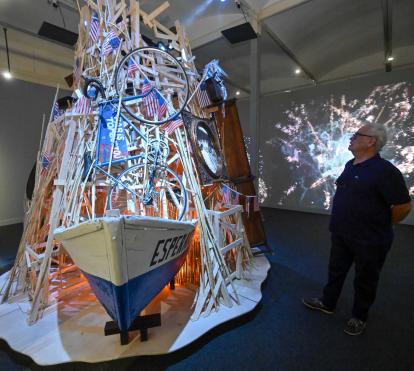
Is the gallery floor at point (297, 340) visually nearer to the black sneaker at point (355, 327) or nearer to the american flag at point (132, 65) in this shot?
the black sneaker at point (355, 327)

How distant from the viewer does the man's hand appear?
1.74 m

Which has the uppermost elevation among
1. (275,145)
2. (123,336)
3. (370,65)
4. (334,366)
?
(370,65)

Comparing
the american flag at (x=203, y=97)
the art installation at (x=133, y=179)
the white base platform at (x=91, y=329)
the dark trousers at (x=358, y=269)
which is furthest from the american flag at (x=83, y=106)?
the dark trousers at (x=358, y=269)

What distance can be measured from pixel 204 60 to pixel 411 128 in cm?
526

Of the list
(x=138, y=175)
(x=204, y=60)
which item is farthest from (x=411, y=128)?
(x=138, y=175)

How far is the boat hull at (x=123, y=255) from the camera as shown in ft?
4.44

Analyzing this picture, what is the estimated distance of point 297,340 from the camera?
1.92 metres

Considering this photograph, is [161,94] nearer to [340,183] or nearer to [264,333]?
[340,183]

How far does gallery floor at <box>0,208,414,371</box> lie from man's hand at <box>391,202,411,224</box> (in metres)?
1.00

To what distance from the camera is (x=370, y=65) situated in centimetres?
668

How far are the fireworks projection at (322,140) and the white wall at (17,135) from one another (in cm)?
615

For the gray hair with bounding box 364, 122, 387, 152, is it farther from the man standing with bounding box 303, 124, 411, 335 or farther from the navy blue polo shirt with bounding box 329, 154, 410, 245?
the navy blue polo shirt with bounding box 329, 154, 410, 245

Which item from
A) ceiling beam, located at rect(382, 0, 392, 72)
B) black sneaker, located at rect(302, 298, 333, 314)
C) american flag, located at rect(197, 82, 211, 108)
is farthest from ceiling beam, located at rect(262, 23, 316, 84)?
black sneaker, located at rect(302, 298, 333, 314)

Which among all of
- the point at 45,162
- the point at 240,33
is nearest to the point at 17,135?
the point at 45,162
